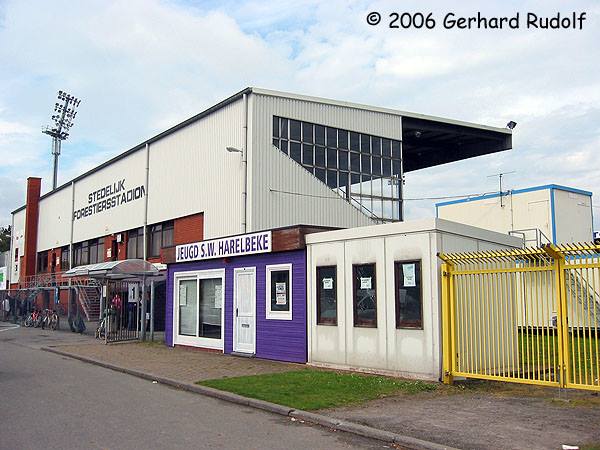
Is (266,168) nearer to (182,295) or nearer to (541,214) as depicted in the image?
(182,295)

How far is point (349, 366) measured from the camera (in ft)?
45.1

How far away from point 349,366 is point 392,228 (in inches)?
128

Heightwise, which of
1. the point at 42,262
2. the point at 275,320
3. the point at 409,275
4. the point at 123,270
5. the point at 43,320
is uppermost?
the point at 42,262

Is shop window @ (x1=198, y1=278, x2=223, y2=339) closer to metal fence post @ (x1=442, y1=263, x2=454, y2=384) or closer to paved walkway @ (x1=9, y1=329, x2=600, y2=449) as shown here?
paved walkway @ (x1=9, y1=329, x2=600, y2=449)

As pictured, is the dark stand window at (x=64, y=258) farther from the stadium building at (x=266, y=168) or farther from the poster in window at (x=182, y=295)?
the poster in window at (x=182, y=295)

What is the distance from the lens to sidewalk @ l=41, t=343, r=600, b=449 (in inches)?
297

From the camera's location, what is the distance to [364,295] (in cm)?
1355

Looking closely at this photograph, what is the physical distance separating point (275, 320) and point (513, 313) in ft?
21.0

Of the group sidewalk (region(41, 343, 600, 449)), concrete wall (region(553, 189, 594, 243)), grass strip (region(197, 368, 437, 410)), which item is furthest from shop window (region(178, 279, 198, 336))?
concrete wall (region(553, 189, 594, 243))

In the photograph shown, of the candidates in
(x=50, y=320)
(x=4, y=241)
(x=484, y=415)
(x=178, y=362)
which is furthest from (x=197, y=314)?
(x=4, y=241)

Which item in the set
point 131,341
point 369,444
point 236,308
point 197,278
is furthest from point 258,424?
point 131,341

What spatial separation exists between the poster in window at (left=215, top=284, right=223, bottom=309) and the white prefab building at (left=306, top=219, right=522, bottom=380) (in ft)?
13.3

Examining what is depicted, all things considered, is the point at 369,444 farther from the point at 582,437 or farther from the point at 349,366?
the point at 349,366

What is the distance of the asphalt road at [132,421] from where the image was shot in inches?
300
